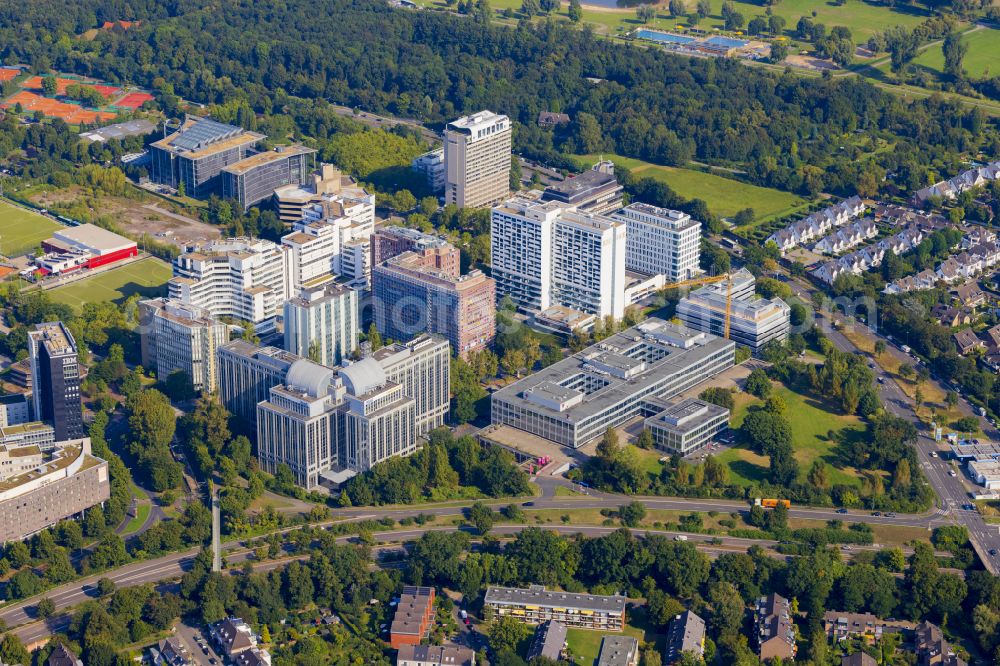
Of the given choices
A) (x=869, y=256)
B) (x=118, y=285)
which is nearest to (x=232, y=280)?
(x=118, y=285)

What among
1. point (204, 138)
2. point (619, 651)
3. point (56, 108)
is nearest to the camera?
point (619, 651)

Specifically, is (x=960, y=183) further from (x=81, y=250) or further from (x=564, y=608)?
(x=564, y=608)

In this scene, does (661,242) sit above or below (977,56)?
below

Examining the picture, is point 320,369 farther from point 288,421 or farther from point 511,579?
point 511,579

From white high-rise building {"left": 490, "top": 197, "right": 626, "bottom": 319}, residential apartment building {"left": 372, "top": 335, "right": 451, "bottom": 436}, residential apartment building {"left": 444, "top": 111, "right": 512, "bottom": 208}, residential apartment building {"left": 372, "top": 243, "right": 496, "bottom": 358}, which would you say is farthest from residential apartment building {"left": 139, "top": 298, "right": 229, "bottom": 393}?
residential apartment building {"left": 444, "top": 111, "right": 512, "bottom": 208}

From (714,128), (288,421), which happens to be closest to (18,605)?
Result: (288,421)

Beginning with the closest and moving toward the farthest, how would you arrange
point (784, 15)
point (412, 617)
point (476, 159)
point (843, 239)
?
point (412, 617) → point (843, 239) → point (476, 159) → point (784, 15)

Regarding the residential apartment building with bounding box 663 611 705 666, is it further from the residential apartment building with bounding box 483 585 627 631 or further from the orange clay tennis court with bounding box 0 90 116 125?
the orange clay tennis court with bounding box 0 90 116 125
